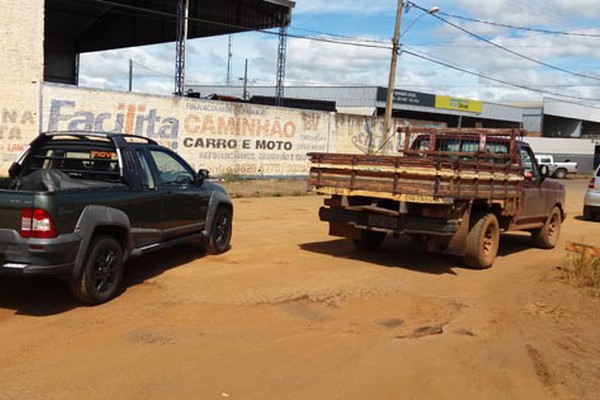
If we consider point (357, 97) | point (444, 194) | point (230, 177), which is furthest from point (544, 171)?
point (357, 97)

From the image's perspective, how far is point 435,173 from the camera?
8.09 metres

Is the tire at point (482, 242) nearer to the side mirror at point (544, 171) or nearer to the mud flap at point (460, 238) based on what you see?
the mud flap at point (460, 238)

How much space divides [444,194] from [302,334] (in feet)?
10.9

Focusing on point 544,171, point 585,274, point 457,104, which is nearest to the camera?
point 585,274

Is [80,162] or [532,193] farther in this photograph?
[532,193]

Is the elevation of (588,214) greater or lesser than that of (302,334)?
greater

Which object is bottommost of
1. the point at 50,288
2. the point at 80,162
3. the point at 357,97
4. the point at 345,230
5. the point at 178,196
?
the point at 50,288

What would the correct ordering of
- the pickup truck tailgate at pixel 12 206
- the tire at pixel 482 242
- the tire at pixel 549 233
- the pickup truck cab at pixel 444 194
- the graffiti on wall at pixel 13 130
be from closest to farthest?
the pickup truck tailgate at pixel 12 206, the pickup truck cab at pixel 444 194, the tire at pixel 482 242, the tire at pixel 549 233, the graffiti on wall at pixel 13 130

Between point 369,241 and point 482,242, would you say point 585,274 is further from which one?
point 369,241

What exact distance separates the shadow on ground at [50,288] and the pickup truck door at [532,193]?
5.64 meters

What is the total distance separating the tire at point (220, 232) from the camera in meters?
9.18

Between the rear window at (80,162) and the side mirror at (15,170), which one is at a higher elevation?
the rear window at (80,162)

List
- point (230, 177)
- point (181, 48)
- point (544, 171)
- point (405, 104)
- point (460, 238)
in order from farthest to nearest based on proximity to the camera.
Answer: point (405, 104), point (181, 48), point (230, 177), point (544, 171), point (460, 238)

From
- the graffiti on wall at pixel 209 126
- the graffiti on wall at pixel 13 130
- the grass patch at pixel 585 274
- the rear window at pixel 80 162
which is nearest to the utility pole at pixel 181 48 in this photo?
the graffiti on wall at pixel 209 126
